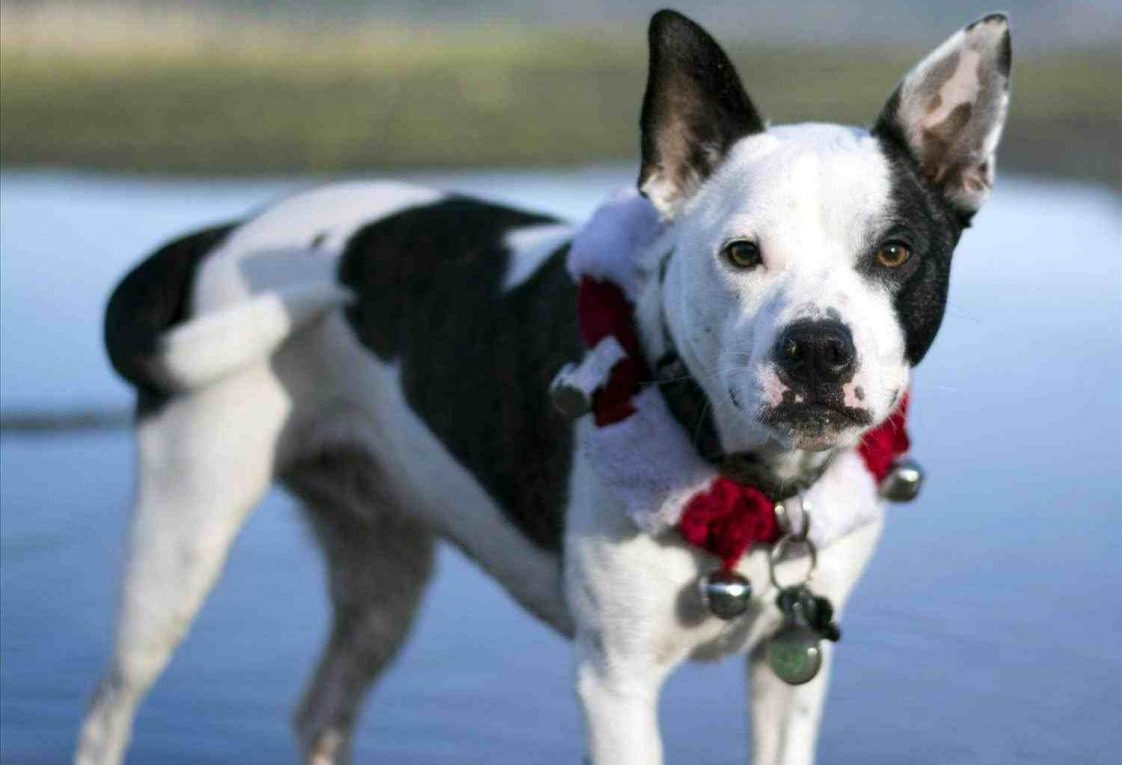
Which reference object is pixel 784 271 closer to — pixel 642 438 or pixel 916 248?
pixel 916 248

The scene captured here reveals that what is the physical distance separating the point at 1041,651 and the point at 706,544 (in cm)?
187

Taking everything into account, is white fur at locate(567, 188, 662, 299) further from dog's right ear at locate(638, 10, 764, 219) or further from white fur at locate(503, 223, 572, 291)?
white fur at locate(503, 223, 572, 291)

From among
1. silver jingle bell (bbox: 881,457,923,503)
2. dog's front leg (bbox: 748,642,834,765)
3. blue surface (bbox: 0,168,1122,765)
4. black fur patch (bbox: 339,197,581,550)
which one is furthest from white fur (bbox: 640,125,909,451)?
blue surface (bbox: 0,168,1122,765)

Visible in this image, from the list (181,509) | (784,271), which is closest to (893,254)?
(784,271)

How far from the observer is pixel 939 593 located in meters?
5.77

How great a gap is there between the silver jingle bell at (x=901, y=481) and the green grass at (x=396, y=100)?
749cm

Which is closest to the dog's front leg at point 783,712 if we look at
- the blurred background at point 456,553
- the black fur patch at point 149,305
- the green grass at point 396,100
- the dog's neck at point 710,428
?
the dog's neck at point 710,428

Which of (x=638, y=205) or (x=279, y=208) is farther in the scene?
(x=279, y=208)

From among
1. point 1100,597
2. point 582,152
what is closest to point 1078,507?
point 1100,597

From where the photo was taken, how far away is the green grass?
39.1 ft

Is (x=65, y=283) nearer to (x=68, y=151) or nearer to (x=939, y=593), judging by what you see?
(x=68, y=151)

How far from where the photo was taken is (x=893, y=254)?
3.52 m

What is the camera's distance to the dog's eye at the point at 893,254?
350 cm

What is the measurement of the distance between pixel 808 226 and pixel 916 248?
17cm
